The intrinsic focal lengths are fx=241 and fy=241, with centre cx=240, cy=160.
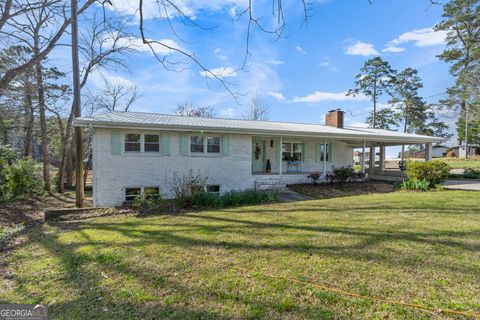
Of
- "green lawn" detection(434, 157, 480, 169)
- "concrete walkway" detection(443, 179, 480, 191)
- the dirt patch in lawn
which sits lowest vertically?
the dirt patch in lawn

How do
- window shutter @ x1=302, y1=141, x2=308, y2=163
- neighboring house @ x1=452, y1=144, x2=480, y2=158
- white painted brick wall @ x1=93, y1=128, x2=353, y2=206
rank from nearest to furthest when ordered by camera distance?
white painted brick wall @ x1=93, y1=128, x2=353, y2=206 < window shutter @ x1=302, y1=141, x2=308, y2=163 < neighboring house @ x1=452, y1=144, x2=480, y2=158

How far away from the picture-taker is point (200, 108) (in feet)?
97.4

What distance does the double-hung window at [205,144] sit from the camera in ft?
35.5

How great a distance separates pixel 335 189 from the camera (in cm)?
1205

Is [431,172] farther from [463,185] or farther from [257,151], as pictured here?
[257,151]

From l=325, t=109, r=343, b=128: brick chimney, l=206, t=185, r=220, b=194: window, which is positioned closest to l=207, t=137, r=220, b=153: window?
l=206, t=185, r=220, b=194: window

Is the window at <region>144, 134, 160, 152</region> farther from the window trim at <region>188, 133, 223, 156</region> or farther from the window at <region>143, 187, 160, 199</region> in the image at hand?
the window at <region>143, 187, 160, 199</region>

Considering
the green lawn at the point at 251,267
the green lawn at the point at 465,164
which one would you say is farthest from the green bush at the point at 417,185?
the green lawn at the point at 465,164

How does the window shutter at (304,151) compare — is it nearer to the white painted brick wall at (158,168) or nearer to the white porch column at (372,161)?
the white painted brick wall at (158,168)

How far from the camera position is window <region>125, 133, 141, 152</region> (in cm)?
974

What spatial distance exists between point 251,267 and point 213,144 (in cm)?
822

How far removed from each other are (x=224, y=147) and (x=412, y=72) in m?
34.9

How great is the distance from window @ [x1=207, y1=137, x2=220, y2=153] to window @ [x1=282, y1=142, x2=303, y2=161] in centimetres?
523

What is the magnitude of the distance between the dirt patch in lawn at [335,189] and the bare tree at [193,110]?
63.8ft
